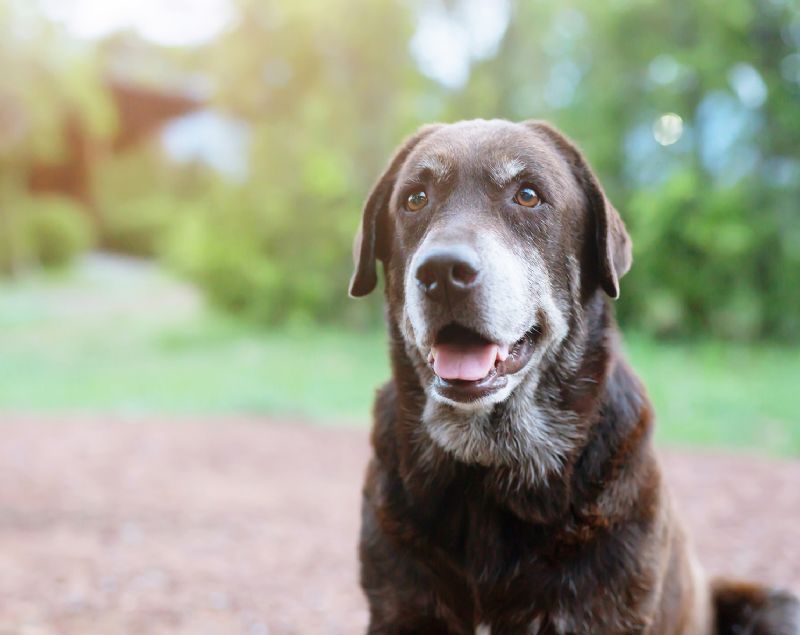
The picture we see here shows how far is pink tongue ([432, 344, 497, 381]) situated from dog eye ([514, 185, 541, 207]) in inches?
17.8

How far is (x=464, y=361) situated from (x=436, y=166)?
0.61 metres

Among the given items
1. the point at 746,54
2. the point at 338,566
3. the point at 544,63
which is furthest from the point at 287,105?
the point at 338,566

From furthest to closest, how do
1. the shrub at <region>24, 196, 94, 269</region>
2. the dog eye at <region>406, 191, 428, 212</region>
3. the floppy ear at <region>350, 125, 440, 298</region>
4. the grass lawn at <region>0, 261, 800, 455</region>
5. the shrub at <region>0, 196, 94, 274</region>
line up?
1. the shrub at <region>24, 196, 94, 269</region>
2. the shrub at <region>0, 196, 94, 274</region>
3. the grass lawn at <region>0, 261, 800, 455</region>
4. the floppy ear at <region>350, 125, 440, 298</region>
5. the dog eye at <region>406, 191, 428, 212</region>

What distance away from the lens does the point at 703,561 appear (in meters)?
4.81

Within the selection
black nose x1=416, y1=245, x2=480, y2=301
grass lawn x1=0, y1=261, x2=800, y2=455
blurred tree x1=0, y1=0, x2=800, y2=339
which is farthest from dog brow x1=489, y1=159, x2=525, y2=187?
blurred tree x1=0, y1=0, x2=800, y2=339

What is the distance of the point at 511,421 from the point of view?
2646 millimetres

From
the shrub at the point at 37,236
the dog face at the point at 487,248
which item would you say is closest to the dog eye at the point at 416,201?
the dog face at the point at 487,248

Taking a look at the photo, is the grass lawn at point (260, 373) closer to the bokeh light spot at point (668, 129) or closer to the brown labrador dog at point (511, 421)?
the bokeh light spot at point (668, 129)

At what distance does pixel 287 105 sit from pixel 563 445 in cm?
1343

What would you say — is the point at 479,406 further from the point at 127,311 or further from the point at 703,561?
the point at 127,311

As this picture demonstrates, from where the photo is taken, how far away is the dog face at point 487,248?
92.0 inches

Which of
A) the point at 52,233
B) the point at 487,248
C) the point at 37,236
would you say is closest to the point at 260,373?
the point at 487,248

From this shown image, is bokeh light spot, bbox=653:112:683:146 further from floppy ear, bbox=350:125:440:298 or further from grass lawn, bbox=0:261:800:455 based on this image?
floppy ear, bbox=350:125:440:298

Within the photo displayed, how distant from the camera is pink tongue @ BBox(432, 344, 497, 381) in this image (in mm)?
2389
